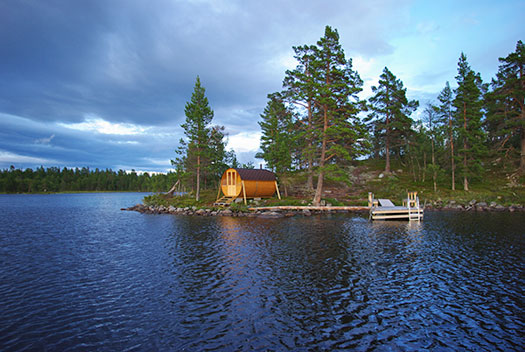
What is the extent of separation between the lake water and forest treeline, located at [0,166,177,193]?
12454 cm

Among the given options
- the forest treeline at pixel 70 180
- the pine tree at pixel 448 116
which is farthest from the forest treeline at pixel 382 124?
the forest treeline at pixel 70 180

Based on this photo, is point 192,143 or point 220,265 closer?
point 220,265

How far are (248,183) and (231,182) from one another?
2720 mm

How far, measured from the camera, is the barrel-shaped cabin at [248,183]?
37594 mm

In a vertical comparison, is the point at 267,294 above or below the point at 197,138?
below

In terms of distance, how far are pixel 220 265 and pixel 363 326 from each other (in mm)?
7536

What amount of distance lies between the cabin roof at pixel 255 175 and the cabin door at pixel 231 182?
1423mm

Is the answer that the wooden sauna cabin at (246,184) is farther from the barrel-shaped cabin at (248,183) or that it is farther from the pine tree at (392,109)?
the pine tree at (392,109)

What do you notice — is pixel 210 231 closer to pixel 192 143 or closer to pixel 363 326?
pixel 363 326

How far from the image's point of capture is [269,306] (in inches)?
356

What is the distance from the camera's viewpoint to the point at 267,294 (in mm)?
10016

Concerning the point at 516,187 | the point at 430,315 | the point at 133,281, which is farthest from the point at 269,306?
the point at 516,187

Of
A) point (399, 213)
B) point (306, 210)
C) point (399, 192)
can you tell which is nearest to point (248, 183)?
point (306, 210)

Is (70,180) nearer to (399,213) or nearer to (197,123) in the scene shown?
(197,123)
